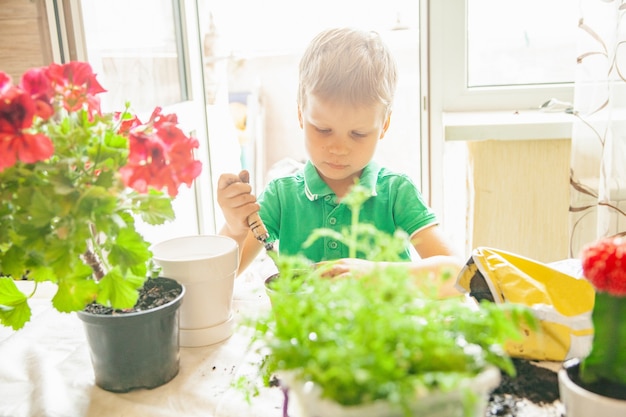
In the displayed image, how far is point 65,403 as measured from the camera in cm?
76

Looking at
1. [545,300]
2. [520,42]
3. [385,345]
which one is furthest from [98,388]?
[520,42]

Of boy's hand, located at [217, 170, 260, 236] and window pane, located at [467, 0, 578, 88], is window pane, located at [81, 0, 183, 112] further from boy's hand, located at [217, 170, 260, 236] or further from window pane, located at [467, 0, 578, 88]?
window pane, located at [467, 0, 578, 88]

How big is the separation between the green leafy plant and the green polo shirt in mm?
533

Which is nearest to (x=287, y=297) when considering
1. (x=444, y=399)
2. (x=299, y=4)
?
(x=444, y=399)

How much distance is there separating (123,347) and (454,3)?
1670 millimetres

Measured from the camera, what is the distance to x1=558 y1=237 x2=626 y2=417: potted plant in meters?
0.54

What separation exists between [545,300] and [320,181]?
63 centimetres

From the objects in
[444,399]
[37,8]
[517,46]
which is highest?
[37,8]

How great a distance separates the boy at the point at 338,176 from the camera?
115 centimetres

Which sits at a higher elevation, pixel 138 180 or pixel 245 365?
pixel 138 180

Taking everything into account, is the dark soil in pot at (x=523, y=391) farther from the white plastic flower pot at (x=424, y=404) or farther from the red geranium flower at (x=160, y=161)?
the red geranium flower at (x=160, y=161)

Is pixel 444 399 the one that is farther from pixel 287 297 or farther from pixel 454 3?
pixel 454 3

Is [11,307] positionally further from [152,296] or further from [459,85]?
[459,85]

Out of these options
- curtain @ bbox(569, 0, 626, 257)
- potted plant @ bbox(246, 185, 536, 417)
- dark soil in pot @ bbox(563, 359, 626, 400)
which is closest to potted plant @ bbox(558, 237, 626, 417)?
dark soil in pot @ bbox(563, 359, 626, 400)
